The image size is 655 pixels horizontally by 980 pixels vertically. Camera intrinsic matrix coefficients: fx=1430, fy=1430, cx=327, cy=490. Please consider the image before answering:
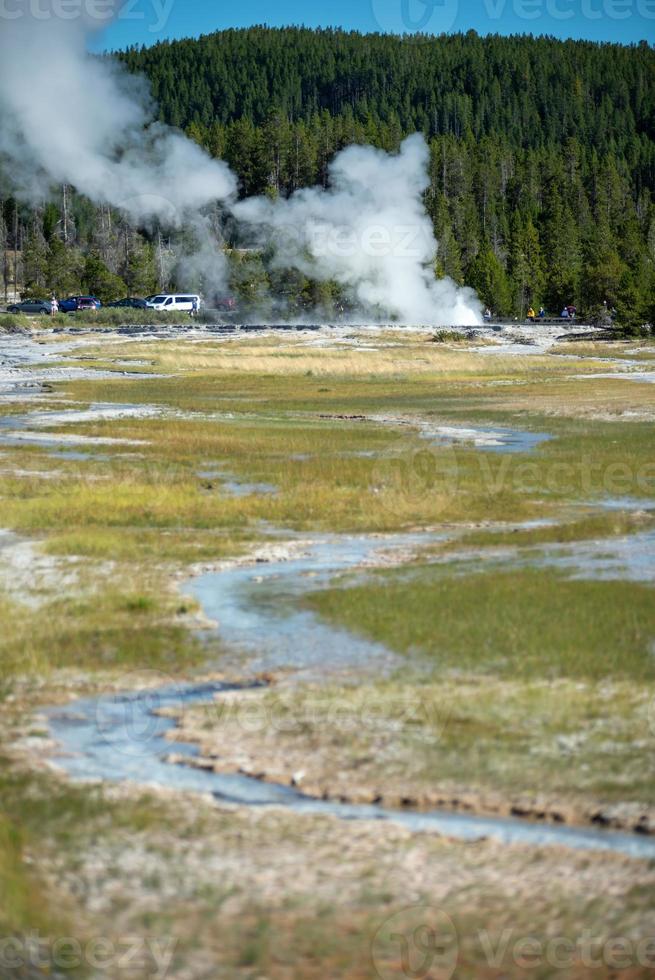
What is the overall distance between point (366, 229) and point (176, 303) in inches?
566

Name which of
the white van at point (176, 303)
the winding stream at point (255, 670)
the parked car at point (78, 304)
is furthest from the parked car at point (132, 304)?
the winding stream at point (255, 670)

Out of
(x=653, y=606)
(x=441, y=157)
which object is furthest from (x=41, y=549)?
(x=441, y=157)

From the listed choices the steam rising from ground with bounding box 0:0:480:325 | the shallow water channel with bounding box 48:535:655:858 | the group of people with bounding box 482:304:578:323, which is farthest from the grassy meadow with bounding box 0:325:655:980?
the group of people with bounding box 482:304:578:323

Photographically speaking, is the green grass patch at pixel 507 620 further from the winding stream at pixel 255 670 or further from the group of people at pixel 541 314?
the group of people at pixel 541 314

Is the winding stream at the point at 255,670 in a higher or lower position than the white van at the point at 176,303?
lower

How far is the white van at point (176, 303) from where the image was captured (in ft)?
311

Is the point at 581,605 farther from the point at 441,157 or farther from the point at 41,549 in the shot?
the point at 441,157

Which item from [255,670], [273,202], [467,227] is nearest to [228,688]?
[255,670]

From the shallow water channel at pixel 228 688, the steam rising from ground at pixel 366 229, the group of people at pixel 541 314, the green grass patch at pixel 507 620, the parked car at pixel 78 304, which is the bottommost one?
the shallow water channel at pixel 228 688

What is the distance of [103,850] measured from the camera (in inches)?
347

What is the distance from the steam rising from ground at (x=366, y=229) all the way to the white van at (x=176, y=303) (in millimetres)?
6912

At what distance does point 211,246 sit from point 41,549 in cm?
7844

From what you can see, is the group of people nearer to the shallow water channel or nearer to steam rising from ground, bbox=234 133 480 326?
steam rising from ground, bbox=234 133 480 326

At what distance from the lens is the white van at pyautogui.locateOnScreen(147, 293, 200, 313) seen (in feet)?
311
